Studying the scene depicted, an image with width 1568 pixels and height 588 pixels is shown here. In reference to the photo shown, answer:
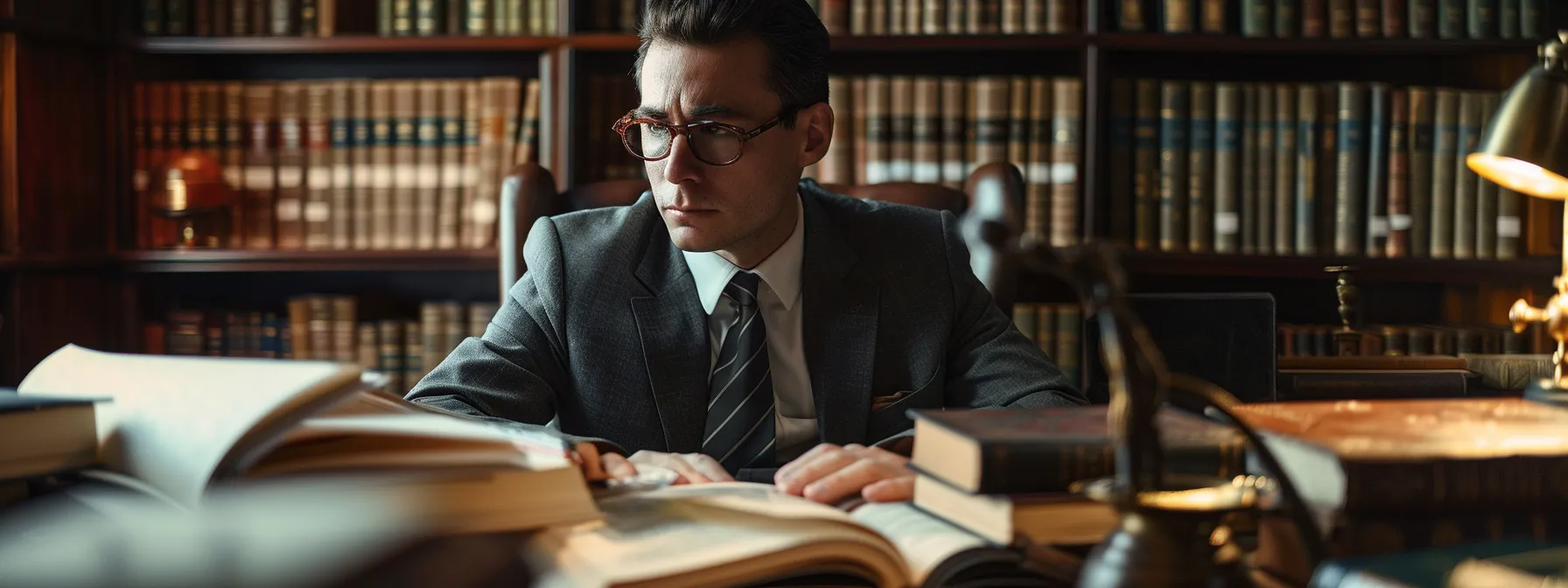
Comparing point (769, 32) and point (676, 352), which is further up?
point (769, 32)

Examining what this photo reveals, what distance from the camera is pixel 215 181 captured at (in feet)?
8.57

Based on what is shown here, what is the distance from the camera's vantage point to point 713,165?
64.0 inches

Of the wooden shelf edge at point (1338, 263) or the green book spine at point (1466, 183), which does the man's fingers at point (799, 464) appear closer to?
the wooden shelf edge at point (1338, 263)

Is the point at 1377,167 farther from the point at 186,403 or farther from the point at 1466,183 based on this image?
the point at 186,403

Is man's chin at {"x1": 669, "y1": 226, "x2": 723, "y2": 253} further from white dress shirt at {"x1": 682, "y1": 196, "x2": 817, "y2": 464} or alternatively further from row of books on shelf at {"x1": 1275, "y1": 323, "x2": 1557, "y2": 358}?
row of books on shelf at {"x1": 1275, "y1": 323, "x2": 1557, "y2": 358}

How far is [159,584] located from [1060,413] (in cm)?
57

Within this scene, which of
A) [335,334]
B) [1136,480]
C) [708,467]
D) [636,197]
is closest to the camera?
[1136,480]

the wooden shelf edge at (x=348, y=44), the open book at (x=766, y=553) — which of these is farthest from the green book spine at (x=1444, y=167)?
the open book at (x=766, y=553)

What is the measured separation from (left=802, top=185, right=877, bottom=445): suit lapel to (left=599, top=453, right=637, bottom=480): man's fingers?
1.92 ft

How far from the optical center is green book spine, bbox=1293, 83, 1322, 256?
2531 millimetres

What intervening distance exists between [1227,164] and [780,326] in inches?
48.3

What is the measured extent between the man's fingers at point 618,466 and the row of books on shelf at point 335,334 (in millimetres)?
1662

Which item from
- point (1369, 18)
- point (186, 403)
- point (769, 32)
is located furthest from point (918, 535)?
point (1369, 18)

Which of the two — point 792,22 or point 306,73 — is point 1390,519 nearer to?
point 792,22
